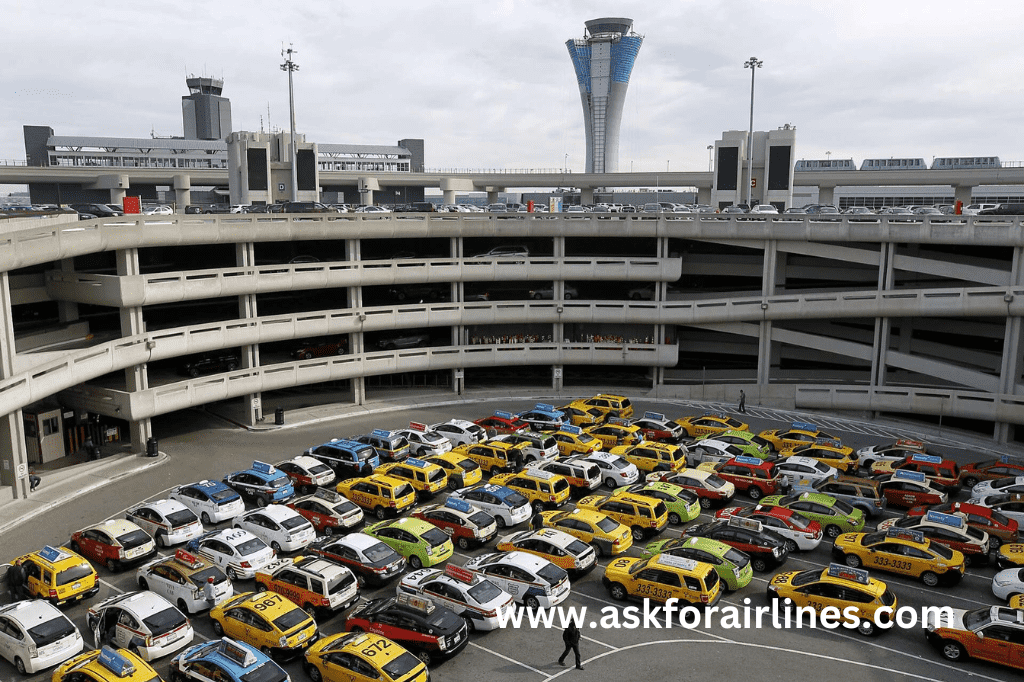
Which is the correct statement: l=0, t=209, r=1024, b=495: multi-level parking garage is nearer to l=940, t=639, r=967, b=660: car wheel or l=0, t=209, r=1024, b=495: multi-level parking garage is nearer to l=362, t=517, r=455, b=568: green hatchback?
l=362, t=517, r=455, b=568: green hatchback

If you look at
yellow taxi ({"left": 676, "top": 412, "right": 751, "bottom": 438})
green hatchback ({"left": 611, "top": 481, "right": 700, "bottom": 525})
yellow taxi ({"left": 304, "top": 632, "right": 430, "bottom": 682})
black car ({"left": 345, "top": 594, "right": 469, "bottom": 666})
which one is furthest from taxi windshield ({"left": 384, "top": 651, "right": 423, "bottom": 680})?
yellow taxi ({"left": 676, "top": 412, "right": 751, "bottom": 438})

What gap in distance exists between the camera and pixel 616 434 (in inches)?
1639

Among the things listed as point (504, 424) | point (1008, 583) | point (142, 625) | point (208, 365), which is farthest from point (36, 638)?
point (1008, 583)

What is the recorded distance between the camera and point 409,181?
97.7 meters

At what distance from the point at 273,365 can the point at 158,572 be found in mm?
23096

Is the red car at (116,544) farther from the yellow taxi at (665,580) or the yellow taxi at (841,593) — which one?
the yellow taxi at (841,593)

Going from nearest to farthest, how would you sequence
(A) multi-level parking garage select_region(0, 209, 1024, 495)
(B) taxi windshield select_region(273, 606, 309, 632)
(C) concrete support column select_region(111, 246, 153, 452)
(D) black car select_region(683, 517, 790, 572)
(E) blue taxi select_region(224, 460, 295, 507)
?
1. (B) taxi windshield select_region(273, 606, 309, 632)
2. (D) black car select_region(683, 517, 790, 572)
3. (E) blue taxi select_region(224, 460, 295, 507)
4. (C) concrete support column select_region(111, 246, 153, 452)
5. (A) multi-level parking garage select_region(0, 209, 1024, 495)

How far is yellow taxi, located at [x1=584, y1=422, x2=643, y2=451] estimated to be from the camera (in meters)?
40.3

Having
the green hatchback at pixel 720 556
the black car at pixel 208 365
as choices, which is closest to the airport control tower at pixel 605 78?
the black car at pixel 208 365

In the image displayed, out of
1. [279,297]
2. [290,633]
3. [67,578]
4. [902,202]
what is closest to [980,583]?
[290,633]

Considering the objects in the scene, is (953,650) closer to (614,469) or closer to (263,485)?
(614,469)

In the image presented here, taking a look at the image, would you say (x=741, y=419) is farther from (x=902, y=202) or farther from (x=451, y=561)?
(x=902, y=202)

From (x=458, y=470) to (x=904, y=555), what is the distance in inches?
714

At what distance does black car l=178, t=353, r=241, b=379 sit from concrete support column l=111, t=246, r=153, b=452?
5.67m
